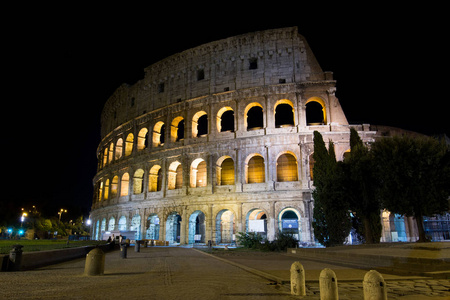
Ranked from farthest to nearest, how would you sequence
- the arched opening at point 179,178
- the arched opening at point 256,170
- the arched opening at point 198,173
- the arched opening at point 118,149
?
1. the arched opening at point 118,149
2. the arched opening at point 179,178
3. the arched opening at point 198,173
4. the arched opening at point 256,170

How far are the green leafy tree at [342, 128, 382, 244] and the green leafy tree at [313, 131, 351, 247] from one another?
0.43 m

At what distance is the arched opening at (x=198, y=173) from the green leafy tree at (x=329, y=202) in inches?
447

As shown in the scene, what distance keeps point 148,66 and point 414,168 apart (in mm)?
26604

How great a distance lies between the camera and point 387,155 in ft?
53.0

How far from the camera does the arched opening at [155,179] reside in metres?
30.2

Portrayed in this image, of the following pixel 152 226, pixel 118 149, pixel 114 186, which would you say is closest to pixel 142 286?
pixel 152 226

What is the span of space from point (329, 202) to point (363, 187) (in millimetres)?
2045

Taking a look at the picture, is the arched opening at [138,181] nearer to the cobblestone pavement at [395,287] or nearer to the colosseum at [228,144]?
the colosseum at [228,144]

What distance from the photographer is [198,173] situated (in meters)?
29.2

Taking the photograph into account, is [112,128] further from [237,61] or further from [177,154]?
[237,61]

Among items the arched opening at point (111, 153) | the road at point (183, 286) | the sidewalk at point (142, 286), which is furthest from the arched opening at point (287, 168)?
the arched opening at point (111, 153)

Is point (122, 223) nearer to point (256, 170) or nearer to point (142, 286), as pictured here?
point (256, 170)

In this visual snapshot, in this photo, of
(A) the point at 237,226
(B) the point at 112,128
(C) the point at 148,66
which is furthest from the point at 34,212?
(A) the point at 237,226

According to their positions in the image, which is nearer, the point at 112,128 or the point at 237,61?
the point at 237,61
